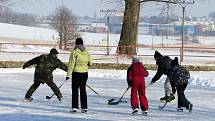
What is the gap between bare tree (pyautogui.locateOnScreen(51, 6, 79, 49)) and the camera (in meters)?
65.8

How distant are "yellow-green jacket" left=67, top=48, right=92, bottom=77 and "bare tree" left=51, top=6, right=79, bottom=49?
5086cm

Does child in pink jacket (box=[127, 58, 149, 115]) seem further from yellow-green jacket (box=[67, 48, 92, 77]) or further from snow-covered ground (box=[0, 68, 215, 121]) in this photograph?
yellow-green jacket (box=[67, 48, 92, 77])

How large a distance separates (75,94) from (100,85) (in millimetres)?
8045

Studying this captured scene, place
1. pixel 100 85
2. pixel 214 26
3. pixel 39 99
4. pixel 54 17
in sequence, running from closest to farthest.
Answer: pixel 39 99, pixel 100 85, pixel 54 17, pixel 214 26

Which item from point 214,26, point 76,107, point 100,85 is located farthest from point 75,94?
point 214,26

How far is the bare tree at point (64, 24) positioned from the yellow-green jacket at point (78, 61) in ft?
167

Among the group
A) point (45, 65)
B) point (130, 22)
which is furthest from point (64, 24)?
point (45, 65)

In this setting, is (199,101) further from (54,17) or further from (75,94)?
(54,17)

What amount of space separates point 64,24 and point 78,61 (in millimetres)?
57279

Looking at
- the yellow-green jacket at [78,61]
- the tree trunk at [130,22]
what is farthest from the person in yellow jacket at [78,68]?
the tree trunk at [130,22]

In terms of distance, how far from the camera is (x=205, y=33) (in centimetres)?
17725

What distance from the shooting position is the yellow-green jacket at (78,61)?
1141 cm

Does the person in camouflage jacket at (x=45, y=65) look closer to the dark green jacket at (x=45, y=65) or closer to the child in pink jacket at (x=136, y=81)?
the dark green jacket at (x=45, y=65)

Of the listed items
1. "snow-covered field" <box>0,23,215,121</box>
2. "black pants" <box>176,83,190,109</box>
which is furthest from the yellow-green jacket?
"black pants" <box>176,83,190,109</box>
